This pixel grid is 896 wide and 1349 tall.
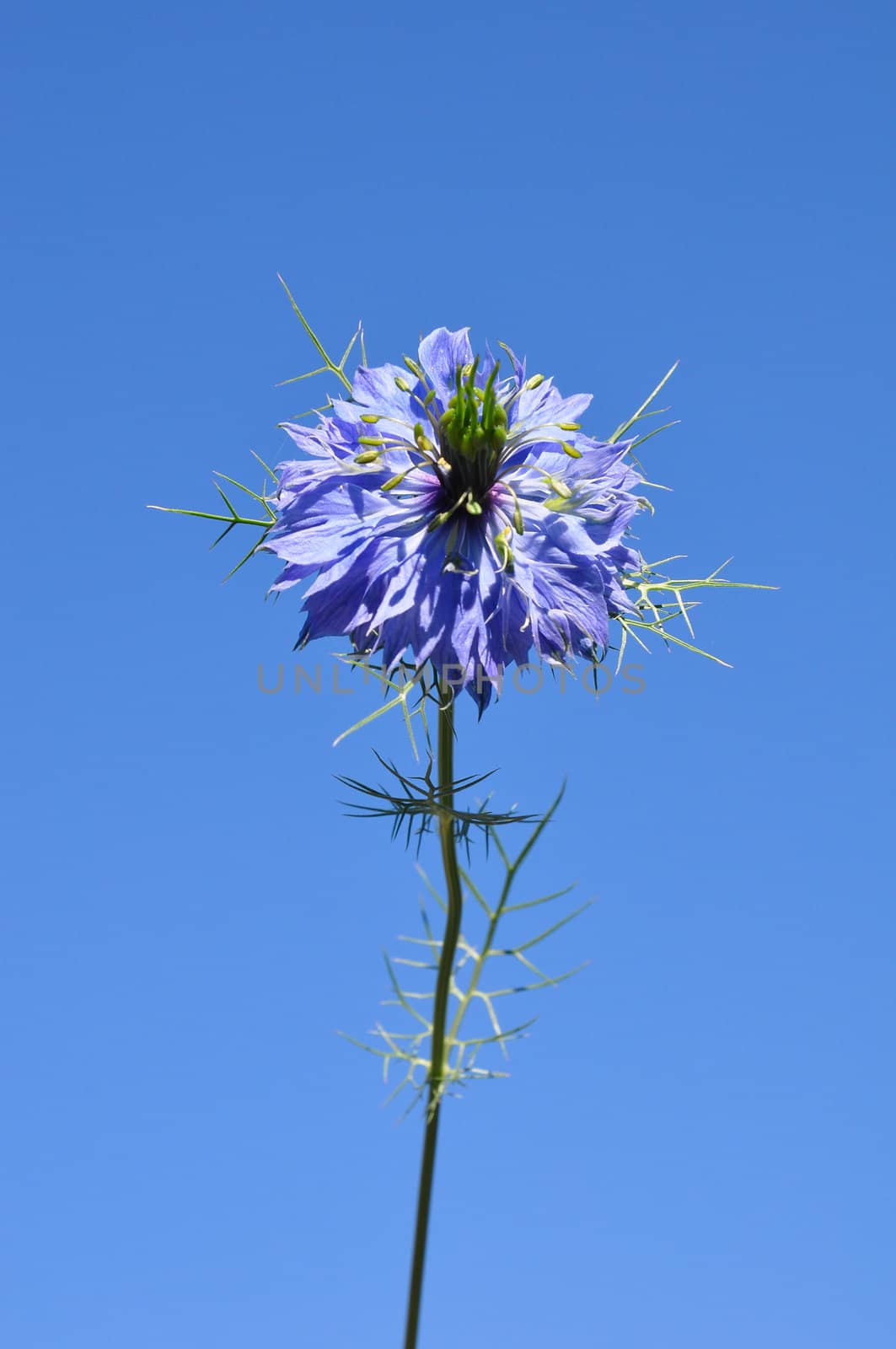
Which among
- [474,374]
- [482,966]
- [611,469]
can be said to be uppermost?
[474,374]

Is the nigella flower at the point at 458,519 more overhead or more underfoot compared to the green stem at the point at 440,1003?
more overhead

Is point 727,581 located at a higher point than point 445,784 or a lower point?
higher

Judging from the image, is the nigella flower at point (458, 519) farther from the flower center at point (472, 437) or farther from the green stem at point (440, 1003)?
the green stem at point (440, 1003)

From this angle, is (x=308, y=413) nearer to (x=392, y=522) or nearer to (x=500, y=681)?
Result: (x=392, y=522)

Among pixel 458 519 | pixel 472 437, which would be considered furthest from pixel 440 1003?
pixel 472 437

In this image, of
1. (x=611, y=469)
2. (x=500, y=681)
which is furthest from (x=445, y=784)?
(x=611, y=469)

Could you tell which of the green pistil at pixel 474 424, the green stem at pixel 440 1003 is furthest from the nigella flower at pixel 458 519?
the green stem at pixel 440 1003
